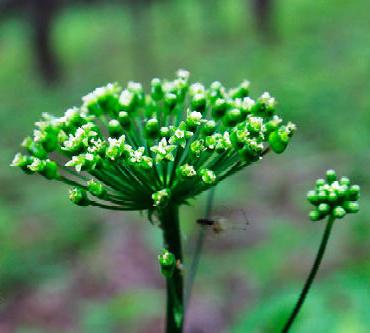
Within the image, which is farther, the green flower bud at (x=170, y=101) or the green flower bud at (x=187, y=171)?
the green flower bud at (x=170, y=101)

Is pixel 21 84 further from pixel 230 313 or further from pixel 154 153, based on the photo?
pixel 154 153

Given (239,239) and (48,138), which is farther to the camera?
(239,239)

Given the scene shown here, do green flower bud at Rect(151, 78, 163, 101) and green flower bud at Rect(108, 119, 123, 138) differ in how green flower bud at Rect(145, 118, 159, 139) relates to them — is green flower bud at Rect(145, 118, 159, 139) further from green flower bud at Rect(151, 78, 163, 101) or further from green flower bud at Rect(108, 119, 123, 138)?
green flower bud at Rect(151, 78, 163, 101)

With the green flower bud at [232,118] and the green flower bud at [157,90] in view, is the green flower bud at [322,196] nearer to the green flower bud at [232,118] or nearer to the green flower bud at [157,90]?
the green flower bud at [232,118]

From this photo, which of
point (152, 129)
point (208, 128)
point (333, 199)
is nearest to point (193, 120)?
point (208, 128)

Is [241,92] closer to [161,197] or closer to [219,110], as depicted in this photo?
[219,110]

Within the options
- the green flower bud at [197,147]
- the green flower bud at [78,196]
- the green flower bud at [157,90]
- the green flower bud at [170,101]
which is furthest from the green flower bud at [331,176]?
the green flower bud at [78,196]
